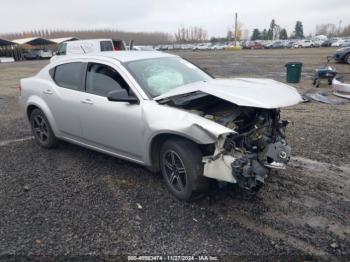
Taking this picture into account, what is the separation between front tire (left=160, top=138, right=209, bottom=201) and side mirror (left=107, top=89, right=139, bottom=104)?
664 millimetres

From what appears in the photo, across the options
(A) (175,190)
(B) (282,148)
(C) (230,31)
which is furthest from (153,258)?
(C) (230,31)

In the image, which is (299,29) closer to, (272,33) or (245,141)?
(272,33)

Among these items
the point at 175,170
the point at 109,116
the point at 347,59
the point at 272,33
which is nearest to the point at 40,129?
the point at 109,116

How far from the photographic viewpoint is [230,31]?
122m

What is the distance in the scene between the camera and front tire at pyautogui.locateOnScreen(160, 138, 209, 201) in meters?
3.42

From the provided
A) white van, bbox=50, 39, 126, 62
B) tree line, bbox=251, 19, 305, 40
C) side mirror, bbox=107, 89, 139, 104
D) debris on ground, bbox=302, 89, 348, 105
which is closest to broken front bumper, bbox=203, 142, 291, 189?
side mirror, bbox=107, 89, 139, 104

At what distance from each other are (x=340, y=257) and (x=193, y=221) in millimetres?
1377

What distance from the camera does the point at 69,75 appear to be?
4.84m

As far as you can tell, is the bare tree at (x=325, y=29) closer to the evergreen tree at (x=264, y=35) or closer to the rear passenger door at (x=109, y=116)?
the evergreen tree at (x=264, y=35)

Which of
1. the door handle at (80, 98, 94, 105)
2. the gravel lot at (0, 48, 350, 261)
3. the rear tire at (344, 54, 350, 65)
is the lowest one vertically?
the gravel lot at (0, 48, 350, 261)

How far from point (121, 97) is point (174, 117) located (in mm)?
737

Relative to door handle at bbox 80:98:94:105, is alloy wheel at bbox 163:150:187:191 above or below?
below

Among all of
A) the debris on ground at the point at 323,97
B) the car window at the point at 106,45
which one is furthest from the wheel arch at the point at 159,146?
the car window at the point at 106,45

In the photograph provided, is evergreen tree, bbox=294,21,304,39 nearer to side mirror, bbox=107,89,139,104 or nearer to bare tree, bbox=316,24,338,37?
bare tree, bbox=316,24,338,37
